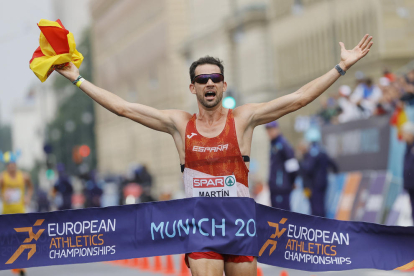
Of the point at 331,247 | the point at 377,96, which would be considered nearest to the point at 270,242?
the point at 331,247

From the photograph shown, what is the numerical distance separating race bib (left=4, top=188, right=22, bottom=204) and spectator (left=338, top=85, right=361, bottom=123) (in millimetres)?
7262

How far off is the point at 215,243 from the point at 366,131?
12.0 m

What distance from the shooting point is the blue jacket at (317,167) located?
1800 centimetres

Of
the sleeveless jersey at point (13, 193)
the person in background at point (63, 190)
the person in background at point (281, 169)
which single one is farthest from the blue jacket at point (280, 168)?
the person in background at point (63, 190)

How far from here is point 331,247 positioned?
23.9 ft

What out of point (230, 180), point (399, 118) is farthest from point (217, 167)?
point (399, 118)

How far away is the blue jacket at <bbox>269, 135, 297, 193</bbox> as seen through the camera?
49.1 ft

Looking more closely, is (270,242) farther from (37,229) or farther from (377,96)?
(377,96)

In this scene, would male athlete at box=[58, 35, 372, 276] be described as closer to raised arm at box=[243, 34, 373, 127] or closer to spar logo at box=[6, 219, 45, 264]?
raised arm at box=[243, 34, 373, 127]

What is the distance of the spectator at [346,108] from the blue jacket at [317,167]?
1.19 meters

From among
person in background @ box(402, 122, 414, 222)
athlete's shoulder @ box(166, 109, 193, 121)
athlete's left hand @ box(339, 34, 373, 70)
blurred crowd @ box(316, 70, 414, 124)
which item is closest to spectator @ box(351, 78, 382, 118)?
blurred crowd @ box(316, 70, 414, 124)

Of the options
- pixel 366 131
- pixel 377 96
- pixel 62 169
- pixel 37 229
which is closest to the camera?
pixel 37 229

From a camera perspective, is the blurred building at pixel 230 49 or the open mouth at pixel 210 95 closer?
the open mouth at pixel 210 95

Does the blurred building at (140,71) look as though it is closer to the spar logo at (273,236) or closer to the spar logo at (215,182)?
the spar logo at (273,236)
